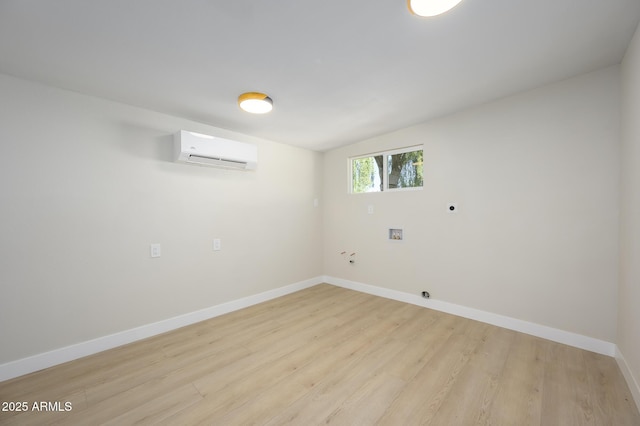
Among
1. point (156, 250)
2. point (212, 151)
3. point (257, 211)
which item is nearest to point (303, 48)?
point (212, 151)

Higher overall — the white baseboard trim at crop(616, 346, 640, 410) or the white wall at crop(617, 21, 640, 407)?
the white wall at crop(617, 21, 640, 407)

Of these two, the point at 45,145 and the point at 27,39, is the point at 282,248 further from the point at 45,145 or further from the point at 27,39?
the point at 27,39

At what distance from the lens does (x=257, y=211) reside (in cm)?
354

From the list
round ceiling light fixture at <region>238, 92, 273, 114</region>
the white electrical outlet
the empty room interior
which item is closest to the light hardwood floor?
the empty room interior

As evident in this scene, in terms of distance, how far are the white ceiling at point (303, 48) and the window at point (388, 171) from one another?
0.94 metres

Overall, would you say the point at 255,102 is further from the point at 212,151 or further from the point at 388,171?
the point at 388,171

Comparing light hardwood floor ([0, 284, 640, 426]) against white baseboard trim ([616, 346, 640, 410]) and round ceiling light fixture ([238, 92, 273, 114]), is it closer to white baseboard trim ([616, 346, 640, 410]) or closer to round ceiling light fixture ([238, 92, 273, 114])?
white baseboard trim ([616, 346, 640, 410])

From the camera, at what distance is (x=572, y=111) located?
2322 mm

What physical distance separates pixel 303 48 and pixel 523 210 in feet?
8.31

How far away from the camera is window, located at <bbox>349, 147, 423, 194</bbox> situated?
342 cm

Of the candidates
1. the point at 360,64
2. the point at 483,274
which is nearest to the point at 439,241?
the point at 483,274

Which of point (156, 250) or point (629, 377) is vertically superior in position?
point (156, 250)

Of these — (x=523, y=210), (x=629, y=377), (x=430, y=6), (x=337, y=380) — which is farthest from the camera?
(x=523, y=210)

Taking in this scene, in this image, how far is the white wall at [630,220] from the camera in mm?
1653
